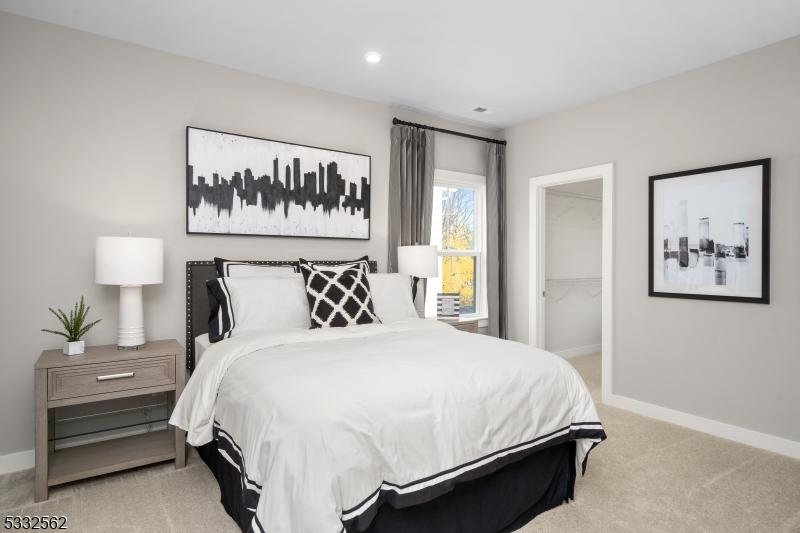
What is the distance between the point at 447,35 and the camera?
9.68 feet

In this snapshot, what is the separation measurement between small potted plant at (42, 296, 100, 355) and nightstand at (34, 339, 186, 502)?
0.19 ft

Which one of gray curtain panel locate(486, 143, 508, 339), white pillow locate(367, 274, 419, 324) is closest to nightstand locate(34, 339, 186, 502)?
white pillow locate(367, 274, 419, 324)

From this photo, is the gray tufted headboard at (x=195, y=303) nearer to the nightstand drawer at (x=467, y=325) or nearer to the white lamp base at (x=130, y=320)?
the white lamp base at (x=130, y=320)

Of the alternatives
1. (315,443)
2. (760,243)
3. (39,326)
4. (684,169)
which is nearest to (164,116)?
(39,326)

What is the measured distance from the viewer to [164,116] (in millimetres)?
3162

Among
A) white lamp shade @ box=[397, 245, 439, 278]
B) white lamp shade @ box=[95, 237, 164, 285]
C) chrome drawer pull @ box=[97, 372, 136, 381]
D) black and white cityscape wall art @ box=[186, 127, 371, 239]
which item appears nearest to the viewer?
chrome drawer pull @ box=[97, 372, 136, 381]

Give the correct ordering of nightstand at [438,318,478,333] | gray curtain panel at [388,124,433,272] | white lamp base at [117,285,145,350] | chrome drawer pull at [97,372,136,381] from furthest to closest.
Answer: gray curtain panel at [388,124,433,272]
nightstand at [438,318,478,333]
white lamp base at [117,285,145,350]
chrome drawer pull at [97,372,136,381]

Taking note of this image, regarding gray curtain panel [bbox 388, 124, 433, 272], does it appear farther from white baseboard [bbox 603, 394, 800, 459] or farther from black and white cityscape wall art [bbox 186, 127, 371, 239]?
white baseboard [bbox 603, 394, 800, 459]

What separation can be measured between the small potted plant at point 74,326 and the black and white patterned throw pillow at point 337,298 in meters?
1.32

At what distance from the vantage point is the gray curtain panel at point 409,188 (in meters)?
4.20

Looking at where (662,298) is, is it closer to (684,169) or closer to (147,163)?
(684,169)

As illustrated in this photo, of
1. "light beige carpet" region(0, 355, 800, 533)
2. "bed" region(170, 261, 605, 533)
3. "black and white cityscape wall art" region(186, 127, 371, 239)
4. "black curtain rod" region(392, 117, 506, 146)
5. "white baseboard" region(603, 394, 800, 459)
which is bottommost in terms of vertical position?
"light beige carpet" region(0, 355, 800, 533)

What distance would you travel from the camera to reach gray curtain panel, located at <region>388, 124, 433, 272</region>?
13.8 feet

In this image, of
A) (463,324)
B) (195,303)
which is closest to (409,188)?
(463,324)
